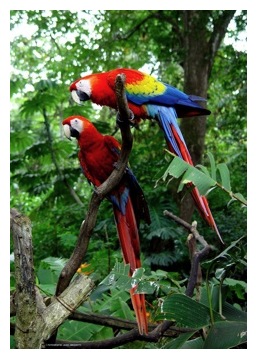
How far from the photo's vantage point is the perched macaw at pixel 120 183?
1286 millimetres

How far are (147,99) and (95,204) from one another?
31 centimetres

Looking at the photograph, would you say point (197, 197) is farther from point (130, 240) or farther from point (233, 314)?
point (233, 314)

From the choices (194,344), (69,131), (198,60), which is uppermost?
(198,60)

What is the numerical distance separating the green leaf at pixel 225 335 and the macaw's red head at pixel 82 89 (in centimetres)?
66

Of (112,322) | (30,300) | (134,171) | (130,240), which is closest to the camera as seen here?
(30,300)

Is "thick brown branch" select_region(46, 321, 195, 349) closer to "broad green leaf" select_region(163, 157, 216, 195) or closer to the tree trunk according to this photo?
"broad green leaf" select_region(163, 157, 216, 195)

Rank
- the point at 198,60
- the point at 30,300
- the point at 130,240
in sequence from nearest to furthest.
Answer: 1. the point at 30,300
2. the point at 130,240
3. the point at 198,60

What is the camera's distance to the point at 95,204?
3.87 ft

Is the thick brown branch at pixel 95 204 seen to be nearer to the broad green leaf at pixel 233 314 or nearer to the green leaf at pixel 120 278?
the green leaf at pixel 120 278

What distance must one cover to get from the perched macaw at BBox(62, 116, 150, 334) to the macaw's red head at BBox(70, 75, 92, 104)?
57mm

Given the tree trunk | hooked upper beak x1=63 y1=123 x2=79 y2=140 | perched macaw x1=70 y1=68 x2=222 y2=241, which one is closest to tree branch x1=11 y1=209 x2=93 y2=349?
hooked upper beak x1=63 y1=123 x2=79 y2=140

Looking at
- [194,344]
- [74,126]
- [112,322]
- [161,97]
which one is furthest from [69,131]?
Answer: [194,344]
